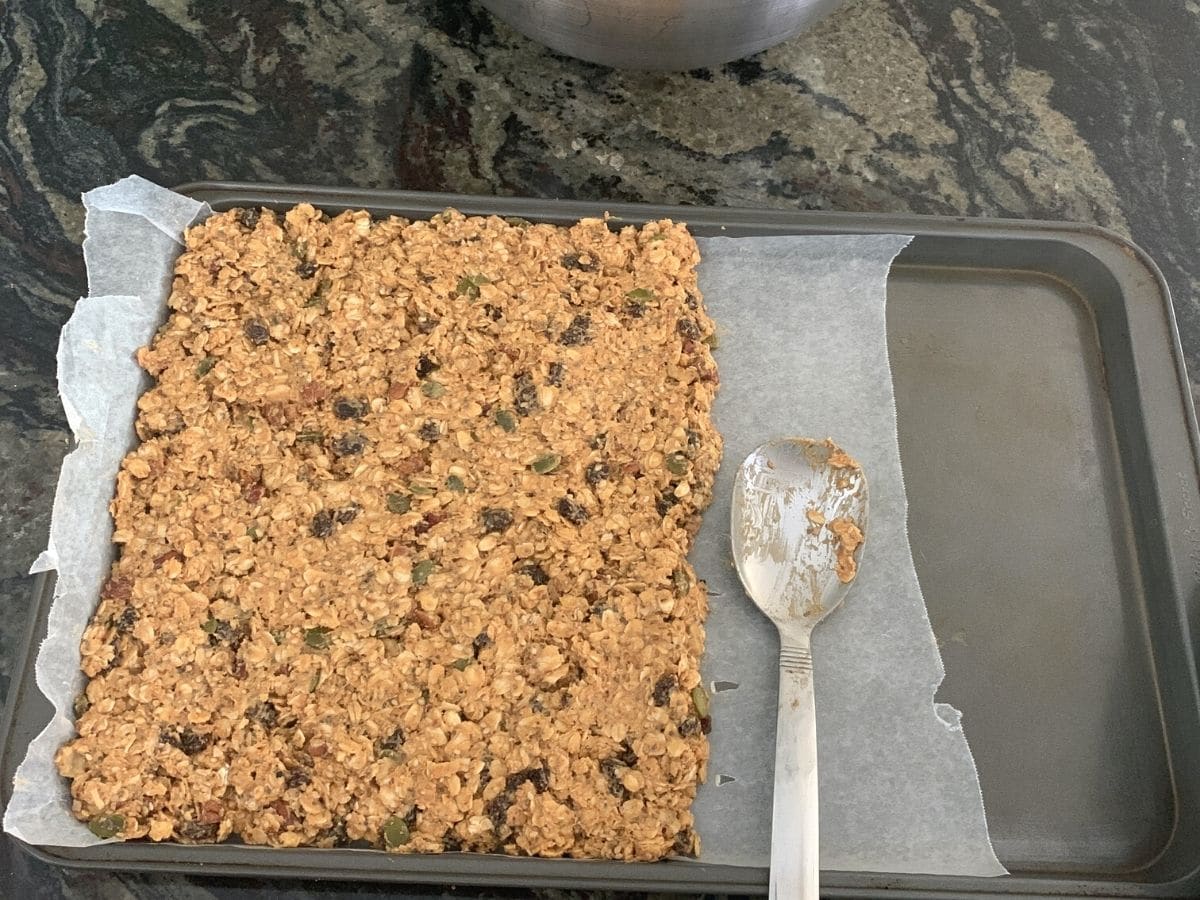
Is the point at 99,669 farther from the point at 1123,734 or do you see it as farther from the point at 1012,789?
the point at 1123,734

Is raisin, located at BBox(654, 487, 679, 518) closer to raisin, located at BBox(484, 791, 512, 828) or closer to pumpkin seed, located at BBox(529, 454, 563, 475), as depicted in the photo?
pumpkin seed, located at BBox(529, 454, 563, 475)

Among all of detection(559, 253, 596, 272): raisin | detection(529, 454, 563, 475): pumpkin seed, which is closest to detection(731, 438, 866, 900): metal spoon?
detection(529, 454, 563, 475): pumpkin seed

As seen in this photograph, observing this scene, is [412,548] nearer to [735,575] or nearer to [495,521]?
[495,521]

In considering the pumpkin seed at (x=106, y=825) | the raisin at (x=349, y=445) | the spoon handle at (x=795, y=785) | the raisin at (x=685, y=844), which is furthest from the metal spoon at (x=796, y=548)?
the pumpkin seed at (x=106, y=825)

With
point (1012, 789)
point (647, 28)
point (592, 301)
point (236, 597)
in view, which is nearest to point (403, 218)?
point (592, 301)

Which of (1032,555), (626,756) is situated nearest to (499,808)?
(626,756)

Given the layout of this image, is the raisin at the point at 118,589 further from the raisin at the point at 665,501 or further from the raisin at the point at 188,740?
the raisin at the point at 665,501
